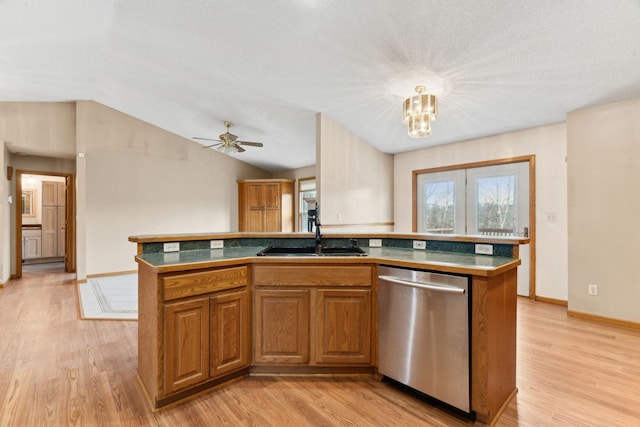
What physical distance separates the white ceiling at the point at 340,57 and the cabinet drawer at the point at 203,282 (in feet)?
6.71

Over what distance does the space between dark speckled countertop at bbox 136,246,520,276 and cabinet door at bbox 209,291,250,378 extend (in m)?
0.25

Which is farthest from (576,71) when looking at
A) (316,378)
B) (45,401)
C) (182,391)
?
(45,401)

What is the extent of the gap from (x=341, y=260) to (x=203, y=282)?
899 mm

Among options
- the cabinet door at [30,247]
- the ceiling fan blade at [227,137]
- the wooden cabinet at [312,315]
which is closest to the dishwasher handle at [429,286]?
the wooden cabinet at [312,315]

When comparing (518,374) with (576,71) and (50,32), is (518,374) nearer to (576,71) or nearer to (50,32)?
(576,71)

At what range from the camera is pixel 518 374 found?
7.32ft

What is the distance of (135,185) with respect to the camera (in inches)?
240

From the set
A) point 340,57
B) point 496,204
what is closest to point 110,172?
point 340,57

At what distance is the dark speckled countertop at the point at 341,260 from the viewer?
5.63 ft

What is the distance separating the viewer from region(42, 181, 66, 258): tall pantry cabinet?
7.30 meters

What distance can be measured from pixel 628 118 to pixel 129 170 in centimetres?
742

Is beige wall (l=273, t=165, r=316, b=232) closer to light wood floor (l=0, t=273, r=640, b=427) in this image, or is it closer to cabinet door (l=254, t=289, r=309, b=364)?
light wood floor (l=0, t=273, r=640, b=427)

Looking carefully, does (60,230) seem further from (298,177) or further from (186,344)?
(186,344)

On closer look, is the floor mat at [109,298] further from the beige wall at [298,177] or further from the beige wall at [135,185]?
the beige wall at [298,177]
